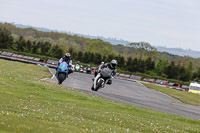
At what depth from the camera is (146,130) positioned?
51.5 ft

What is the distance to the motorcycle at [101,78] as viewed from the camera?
20.2 meters

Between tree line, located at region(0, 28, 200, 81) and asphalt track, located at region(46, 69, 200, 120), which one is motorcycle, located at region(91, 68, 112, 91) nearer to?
asphalt track, located at region(46, 69, 200, 120)

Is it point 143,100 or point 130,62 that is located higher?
point 130,62

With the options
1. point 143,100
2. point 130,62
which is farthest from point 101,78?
point 130,62

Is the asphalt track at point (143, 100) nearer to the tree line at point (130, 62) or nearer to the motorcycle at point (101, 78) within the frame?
the motorcycle at point (101, 78)

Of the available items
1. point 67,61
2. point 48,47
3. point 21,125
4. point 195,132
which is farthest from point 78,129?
point 48,47

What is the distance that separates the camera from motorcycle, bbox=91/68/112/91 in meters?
20.2

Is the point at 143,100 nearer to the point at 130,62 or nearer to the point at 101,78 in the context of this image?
the point at 101,78

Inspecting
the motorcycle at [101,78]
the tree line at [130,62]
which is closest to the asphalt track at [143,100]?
the motorcycle at [101,78]

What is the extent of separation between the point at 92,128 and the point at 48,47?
3994 inches

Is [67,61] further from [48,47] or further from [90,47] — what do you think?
[90,47]

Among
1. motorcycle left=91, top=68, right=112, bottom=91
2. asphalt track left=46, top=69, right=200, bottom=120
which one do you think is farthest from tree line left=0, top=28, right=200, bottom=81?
motorcycle left=91, top=68, right=112, bottom=91

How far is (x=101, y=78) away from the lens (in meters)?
20.4

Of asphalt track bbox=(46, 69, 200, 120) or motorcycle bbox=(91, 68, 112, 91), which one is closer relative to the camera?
motorcycle bbox=(91, 68, 112, 91)
